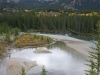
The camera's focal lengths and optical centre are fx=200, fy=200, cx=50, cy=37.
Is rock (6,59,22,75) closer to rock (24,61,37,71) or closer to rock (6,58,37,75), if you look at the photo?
rock (6,58,37,75)

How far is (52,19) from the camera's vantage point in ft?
509

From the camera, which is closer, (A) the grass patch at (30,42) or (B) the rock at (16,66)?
(B) the rock at (16,66)

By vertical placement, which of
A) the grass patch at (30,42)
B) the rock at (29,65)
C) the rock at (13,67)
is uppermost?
the rock at (13,67)

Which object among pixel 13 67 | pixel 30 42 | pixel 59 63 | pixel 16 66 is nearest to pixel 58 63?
pixel 59 63

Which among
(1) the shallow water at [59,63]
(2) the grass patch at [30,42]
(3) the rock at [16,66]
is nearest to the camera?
(1) the shallow water at [59,63]

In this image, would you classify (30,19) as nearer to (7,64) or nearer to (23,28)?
(23,28)

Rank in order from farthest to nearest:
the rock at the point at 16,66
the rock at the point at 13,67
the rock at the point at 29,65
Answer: the rock at the point at 29,65, the rock at the point at 16,66, the rock at the point at 13,67

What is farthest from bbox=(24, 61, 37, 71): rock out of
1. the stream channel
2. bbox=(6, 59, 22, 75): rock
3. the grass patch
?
the grass patch

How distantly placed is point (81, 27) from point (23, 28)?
4386cm

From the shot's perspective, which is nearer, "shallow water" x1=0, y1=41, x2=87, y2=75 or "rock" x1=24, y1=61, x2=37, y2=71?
"shallow water" x1=0, y1=41, x2=87, y2=75

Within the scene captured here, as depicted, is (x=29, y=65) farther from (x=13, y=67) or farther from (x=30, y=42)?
(x=30, y=42)

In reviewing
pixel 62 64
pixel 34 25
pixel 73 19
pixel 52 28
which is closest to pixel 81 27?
pixel 73 19

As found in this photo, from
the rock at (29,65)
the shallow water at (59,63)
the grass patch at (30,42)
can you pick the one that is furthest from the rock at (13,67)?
the grass patch at (30,42)

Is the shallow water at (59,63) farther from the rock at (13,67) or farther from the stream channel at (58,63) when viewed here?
the rock at (13,67)
